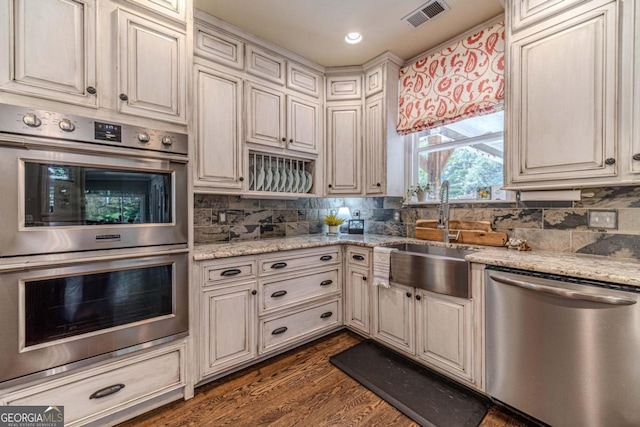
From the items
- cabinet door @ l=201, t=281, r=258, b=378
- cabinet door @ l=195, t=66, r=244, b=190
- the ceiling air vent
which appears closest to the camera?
cabinet door @ l=201, t=281, r=258, b=378

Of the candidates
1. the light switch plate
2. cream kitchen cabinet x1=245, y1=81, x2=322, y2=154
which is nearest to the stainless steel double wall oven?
cream kitchen cabinet x1=245, y1=81, x2=322, y2=154

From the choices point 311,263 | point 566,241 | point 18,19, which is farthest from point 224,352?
point 566,241

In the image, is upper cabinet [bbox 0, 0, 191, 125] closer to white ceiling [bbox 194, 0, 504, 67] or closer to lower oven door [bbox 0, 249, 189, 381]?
white ceiling [bbox 194, 0, 504, 67]

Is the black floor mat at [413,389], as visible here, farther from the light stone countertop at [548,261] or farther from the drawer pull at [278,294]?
the light stone countertop at [548,261]

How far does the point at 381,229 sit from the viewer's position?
3.23 metres

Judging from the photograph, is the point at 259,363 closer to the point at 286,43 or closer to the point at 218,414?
the point at 218,414

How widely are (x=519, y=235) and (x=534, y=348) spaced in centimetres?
95

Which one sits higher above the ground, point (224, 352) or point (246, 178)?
point (246, 178)

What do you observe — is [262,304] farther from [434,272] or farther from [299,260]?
[434,272]

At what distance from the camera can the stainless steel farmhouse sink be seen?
6.08 feet

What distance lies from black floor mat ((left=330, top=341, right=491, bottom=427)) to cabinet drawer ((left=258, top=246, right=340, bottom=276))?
80cm

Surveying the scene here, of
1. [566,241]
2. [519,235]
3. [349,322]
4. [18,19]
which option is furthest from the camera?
[349,322]

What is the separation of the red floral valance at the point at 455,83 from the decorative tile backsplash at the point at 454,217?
2.71 ft

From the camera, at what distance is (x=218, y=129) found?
89.5 inches
